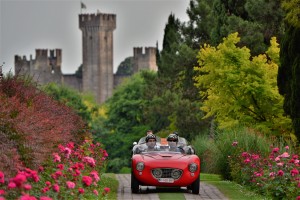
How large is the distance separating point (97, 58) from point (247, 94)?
12131 cm

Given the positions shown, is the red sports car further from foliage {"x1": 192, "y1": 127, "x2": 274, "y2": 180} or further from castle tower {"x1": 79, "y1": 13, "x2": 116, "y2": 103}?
castle tower {"x1": 79, "y1": 13, "x2": 116, "y2": 103}

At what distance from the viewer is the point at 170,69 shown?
68812 mm

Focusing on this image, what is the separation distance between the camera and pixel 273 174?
18.5 m

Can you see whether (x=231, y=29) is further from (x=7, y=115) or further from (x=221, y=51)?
(x=7, y=115)

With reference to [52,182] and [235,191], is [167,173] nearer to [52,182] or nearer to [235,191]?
[235,191]

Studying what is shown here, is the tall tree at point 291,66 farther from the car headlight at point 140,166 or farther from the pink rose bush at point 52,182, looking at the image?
the pink rose bush at point 52,182

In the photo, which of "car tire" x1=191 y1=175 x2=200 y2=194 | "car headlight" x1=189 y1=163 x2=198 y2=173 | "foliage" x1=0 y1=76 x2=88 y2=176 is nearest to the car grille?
"car headlight" x1=189 y1=163 x2=198 y2=173

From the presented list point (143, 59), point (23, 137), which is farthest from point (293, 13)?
point (143, 59)

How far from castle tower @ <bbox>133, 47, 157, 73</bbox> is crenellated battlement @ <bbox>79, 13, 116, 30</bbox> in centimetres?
497

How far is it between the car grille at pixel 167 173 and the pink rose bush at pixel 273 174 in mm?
1411

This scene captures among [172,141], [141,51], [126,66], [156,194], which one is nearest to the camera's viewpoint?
[156,194]

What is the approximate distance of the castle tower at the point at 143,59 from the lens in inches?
6058

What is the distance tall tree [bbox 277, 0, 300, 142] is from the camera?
26938 millimetres

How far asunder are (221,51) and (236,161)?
35.1 ft
